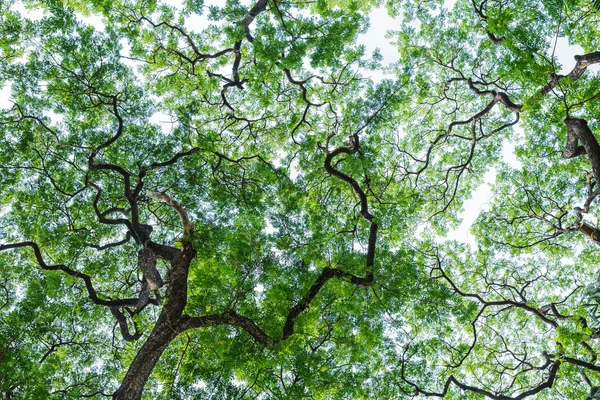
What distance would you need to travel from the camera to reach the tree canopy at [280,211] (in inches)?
310

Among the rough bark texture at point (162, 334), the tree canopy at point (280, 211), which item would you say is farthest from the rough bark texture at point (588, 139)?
the rough bark texture at point (162, 334)

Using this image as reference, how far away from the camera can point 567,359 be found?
7984 mm

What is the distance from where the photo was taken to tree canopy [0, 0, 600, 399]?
7.86m

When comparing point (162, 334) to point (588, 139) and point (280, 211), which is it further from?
point (588, 139)

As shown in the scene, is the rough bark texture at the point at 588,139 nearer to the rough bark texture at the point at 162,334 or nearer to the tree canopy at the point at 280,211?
the tree canopy at the point at 280,211

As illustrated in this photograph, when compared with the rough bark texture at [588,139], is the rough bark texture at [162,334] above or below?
below

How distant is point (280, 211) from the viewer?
9.78 m

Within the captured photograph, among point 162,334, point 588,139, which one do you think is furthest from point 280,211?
point 588,139

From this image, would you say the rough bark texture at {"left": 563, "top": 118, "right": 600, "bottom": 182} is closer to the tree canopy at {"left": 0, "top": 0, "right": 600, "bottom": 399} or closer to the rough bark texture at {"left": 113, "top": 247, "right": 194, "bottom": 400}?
the tree canopy at {"left": 0, "top": 0, "right": 600, "bottom": 399}

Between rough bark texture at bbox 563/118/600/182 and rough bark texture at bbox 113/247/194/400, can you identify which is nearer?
rough bark texture at bbox 113/247/194/400

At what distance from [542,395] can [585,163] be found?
5337 mm

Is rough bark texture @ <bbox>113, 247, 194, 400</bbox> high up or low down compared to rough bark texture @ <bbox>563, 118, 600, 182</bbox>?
down

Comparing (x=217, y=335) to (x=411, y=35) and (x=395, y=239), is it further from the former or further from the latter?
(x=411, y=35)

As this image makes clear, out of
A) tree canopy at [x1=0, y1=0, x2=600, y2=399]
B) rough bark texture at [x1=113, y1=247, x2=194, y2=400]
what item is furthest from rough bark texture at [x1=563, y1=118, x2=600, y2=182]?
rough bark texture at [x1=113, y1=247, x2=194, y2=400]
